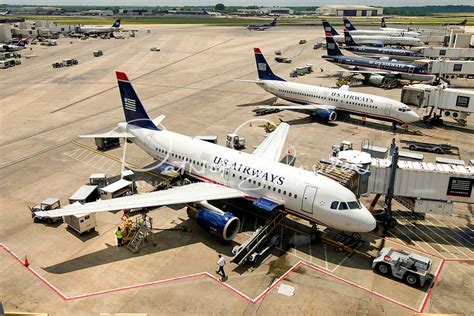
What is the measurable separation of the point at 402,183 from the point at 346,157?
479 centimetres

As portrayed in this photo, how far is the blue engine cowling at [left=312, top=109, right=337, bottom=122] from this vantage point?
192 feet

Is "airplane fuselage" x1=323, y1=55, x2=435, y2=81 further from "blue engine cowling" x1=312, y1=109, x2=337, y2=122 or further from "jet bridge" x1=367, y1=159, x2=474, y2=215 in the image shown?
"jet bridge" x1=367, y1=159, x2=474, y2=215

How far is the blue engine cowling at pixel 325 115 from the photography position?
58.4 meters

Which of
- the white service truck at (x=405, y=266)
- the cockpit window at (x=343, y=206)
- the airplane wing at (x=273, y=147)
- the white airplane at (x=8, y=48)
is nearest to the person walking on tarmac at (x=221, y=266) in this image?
the cockpit window at (x=343, y=206)

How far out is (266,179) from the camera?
3009 cm

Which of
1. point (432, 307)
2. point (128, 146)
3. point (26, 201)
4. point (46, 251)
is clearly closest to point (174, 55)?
point (128, 146)

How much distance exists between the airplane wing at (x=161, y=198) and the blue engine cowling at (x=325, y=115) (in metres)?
30.7

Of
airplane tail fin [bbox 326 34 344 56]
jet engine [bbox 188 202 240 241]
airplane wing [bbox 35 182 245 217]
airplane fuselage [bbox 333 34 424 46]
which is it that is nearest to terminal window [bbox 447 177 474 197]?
airplane wing [bbox 35 182 245 217]

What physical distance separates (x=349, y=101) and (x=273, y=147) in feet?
79.8

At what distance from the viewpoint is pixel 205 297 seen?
2391 cm

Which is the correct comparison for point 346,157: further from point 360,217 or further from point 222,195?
point 222,195

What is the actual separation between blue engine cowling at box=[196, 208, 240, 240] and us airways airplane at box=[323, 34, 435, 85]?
67.4 metres

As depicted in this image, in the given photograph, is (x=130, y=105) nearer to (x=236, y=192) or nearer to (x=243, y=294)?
(x=236, y=192)

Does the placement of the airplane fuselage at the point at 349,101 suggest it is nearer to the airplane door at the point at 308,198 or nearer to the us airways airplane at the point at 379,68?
the us airways airplane at the point at 379,68
